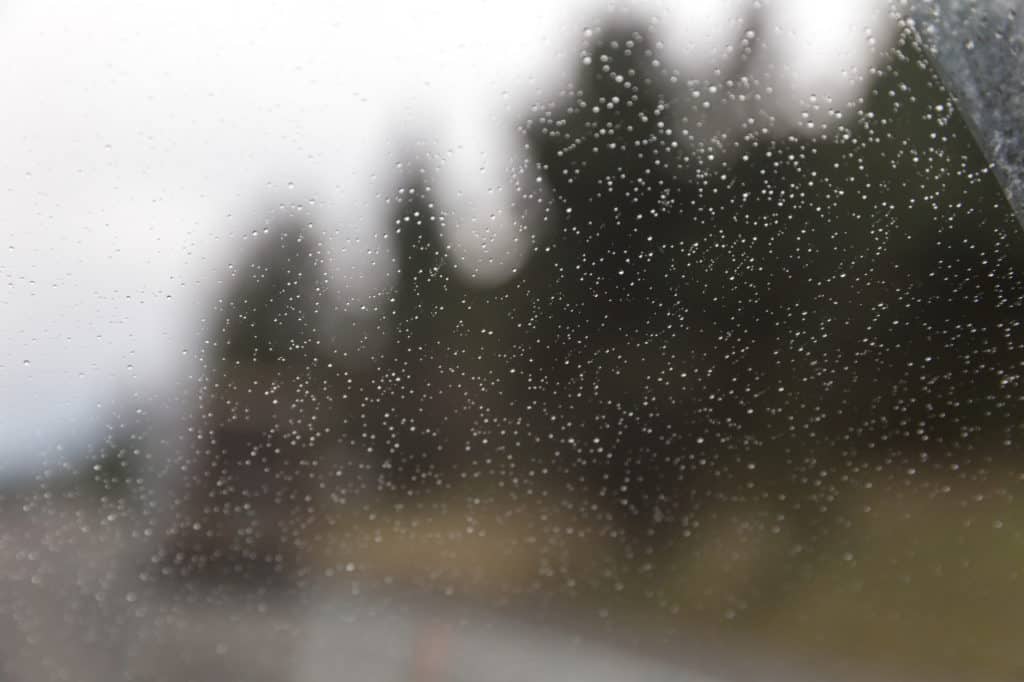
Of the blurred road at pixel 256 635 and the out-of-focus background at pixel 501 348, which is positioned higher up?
the out-of-focus background at pixel 501 348

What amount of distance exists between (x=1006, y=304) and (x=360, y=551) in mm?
1125

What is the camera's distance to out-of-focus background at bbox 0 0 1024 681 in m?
1.29

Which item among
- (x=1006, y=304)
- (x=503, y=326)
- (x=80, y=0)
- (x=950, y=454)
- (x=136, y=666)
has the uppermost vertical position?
(x=80, y=0)

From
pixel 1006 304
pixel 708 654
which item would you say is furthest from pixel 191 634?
pixel 1006 304

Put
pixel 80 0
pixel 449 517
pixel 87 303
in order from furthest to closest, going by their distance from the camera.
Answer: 1. pixel 449 517
2. pixel 87 303
3. pixel 80 0

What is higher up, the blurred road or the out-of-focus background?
the out-of-focus background

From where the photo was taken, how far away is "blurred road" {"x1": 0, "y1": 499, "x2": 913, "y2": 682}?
1352mm

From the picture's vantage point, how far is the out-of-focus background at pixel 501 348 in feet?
4.23

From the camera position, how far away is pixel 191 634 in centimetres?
138

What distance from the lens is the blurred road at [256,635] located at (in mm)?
1352

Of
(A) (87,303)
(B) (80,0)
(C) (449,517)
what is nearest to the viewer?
(B) (80,0)

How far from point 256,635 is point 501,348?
61 cm

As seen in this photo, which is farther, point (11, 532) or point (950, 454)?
point (950, 454)

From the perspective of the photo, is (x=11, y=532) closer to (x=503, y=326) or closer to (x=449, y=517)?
(x=449, y=517)
